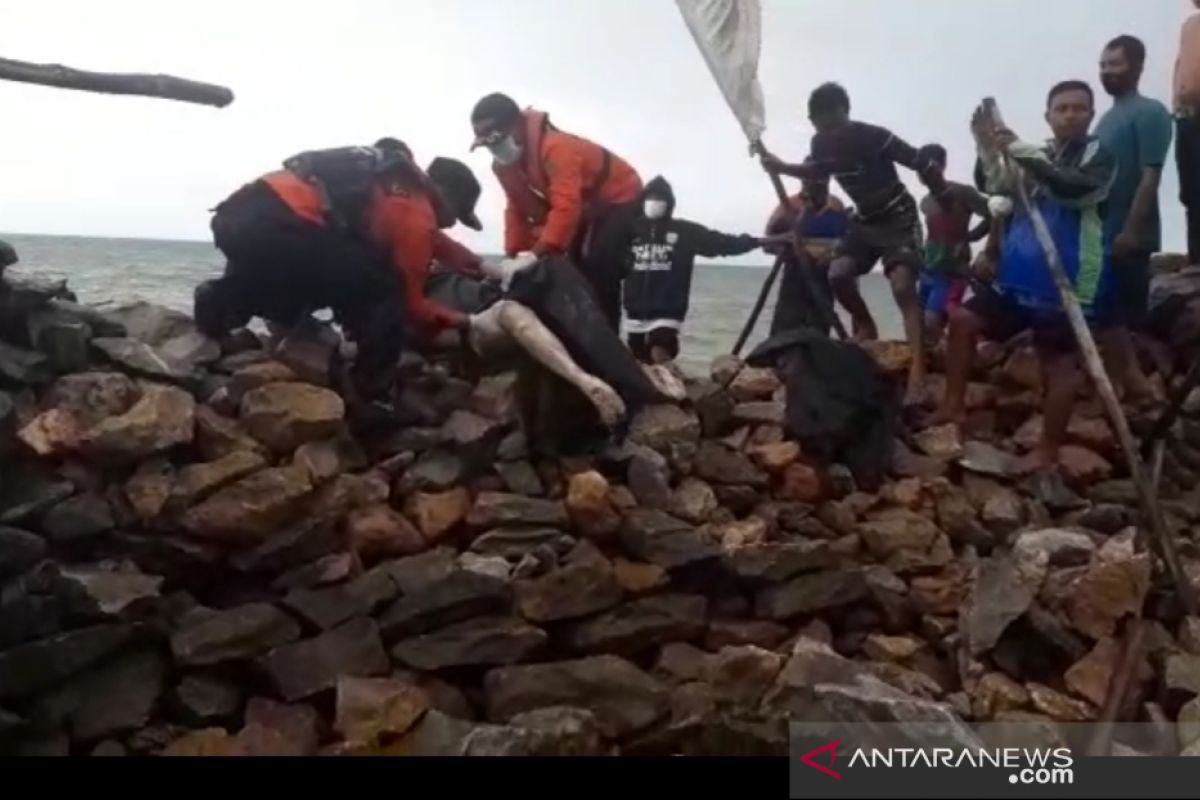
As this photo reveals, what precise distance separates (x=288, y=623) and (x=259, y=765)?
215 millimetres

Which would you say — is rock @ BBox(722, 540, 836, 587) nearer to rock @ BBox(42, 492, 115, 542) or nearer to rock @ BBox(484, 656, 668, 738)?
rock @ BBox(484, 656, 668, 738)

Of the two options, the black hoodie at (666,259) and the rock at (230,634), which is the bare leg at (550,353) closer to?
the black hoodie at (666,259)

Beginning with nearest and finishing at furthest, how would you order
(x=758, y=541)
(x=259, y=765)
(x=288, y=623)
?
(x=259, y=765) → (x=288, y=623) → (x=758, y=541)

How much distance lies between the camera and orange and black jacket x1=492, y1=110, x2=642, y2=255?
7.11 feet

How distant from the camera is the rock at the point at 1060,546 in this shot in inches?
79.4

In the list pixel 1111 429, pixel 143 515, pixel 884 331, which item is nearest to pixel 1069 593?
pixel 1111 429

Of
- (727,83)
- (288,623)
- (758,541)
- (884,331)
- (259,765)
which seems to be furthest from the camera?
(884,331)

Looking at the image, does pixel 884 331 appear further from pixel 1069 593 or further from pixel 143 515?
pixel 143 515

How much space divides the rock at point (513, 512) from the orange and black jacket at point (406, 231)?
1.30 ft

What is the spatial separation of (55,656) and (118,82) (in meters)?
0.84

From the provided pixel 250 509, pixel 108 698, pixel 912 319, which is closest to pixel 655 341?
pixel 912 319

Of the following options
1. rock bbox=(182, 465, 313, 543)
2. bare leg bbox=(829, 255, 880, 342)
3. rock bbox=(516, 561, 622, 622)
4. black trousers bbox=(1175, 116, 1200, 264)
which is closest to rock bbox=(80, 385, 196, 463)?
rock bbox=(182, 465, 313, 543)

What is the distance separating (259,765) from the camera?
1.73 m

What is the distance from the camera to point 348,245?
2188 mm
